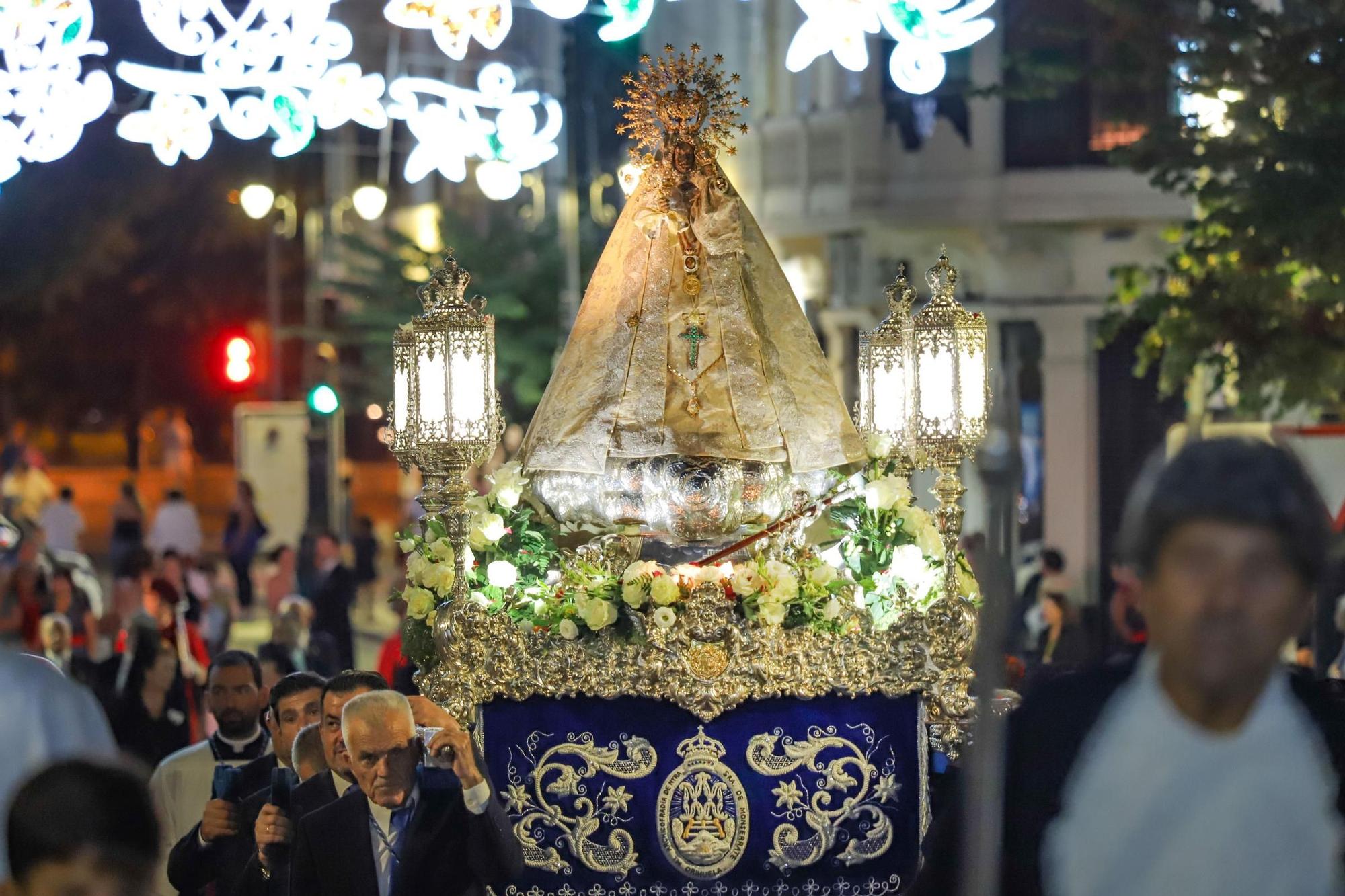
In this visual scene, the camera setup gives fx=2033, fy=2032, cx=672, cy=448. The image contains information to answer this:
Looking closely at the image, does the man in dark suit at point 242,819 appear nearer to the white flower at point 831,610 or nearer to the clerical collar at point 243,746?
the clerical collar at point 243,746

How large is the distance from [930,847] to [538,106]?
7.25 meters

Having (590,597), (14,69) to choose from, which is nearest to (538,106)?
(14,69)

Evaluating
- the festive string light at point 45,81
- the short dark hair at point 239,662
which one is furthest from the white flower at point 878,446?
the festive string light at point 45,81

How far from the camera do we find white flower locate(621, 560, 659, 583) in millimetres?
7184

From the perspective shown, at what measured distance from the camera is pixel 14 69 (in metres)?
7.98

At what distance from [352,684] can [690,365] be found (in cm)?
289

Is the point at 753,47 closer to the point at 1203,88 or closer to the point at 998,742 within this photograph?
the point at 1203,88

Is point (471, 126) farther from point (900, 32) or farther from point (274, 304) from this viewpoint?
point (274, 304)

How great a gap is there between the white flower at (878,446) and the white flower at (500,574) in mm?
1521

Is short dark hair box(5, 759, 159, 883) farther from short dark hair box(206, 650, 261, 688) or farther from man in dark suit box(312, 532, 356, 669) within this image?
man in dark suit box(312, 532, 356, 669)

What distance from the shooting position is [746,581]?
23.7 ft

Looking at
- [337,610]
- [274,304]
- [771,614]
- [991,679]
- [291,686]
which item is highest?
[274,304]

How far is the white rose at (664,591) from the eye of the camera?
7141 millimetres

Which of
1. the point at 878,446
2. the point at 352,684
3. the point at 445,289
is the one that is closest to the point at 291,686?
the point at 352,684
